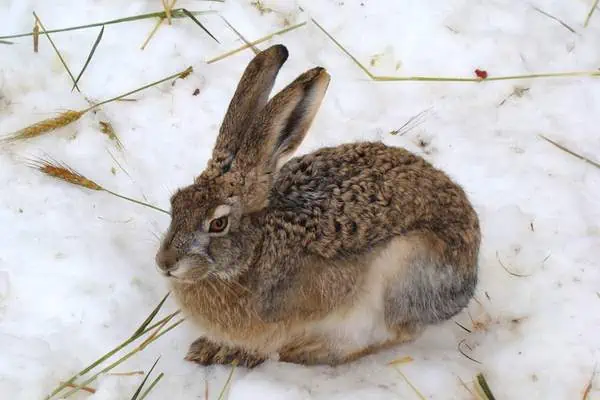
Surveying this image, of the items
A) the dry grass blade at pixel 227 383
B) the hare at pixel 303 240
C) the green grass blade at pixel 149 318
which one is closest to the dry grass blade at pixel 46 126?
the green grass blade at pixel 149 318

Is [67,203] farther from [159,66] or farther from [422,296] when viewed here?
[422,296]

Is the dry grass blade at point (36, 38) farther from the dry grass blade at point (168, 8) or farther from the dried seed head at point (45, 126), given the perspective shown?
the dry grass blade at point (168, 8)

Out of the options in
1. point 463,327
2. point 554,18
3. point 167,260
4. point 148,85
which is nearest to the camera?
point 167,260

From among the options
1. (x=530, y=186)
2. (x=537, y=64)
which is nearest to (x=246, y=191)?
(x=530, y=186)

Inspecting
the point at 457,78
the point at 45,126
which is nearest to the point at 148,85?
the point at 45,126

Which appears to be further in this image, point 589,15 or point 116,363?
point 589,15

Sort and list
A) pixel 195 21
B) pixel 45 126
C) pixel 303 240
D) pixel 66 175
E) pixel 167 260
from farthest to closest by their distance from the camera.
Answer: pixel 195 21 < pixel 45 126 < pixel 66 175 < pixel 303 240 < pixel 167 260

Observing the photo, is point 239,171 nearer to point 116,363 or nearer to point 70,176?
point 116,363
